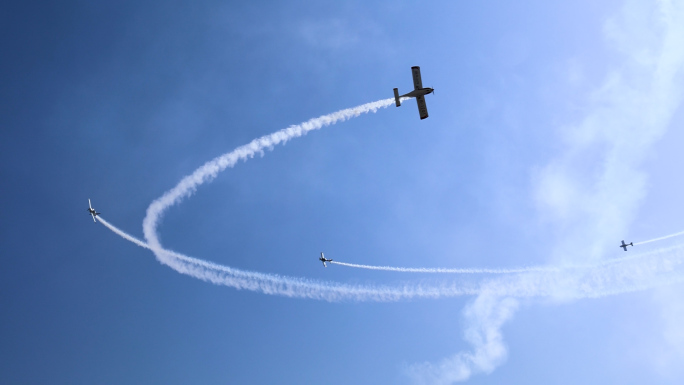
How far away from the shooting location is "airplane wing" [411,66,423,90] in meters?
60.9

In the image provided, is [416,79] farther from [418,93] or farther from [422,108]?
[422,108]

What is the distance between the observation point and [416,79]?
2425 inches

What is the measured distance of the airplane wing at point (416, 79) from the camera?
60906 millimetres

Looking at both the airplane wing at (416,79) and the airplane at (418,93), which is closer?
the airplane wing at (416,79)

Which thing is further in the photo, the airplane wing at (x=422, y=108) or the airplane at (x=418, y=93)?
the airplane wing at (x=422, y=108)

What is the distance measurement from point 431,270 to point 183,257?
33735 mm

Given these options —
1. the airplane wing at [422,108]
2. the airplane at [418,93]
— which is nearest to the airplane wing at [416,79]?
the airplane at [418,93]

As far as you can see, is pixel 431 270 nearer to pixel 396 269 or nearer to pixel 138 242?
pixel 396 269

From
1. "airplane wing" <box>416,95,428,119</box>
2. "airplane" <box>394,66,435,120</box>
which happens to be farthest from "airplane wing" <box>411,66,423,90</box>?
"airplane wing" <box>416,95,428,119</box>

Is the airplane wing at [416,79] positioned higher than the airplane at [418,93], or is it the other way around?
the airplane wing at [416,79]

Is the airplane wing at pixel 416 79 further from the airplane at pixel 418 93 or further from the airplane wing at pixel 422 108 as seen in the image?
the airplane wing at pixel 422 108

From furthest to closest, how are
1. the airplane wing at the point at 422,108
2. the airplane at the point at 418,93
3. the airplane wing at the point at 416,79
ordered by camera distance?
the airplane wing at the point at 422,108
the airplane at the point at 418,93
the airplane wing at the point at 416,79

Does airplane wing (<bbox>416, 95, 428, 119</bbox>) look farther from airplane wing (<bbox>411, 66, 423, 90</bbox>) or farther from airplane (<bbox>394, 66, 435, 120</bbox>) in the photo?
airplane wing (<bbox>411, 66, 423, 90</bbox>)

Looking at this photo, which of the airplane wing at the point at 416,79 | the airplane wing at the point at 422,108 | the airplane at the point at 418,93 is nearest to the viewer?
the airplane wing at the point at 416,79
